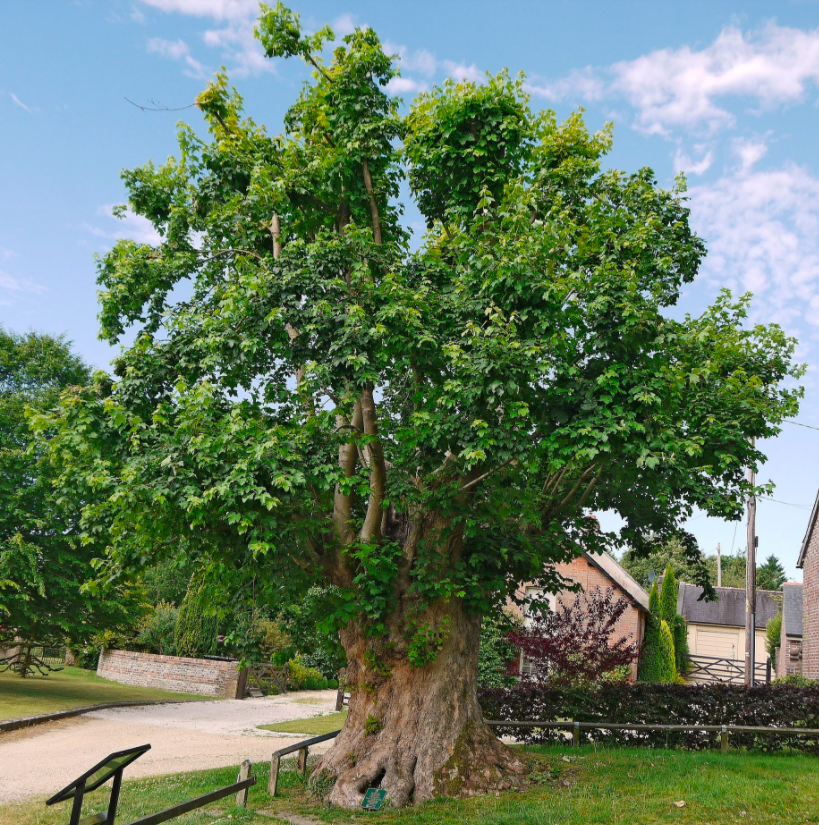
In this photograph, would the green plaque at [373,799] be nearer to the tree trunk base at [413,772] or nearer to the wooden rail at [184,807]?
the tree trunk base at [413,772]

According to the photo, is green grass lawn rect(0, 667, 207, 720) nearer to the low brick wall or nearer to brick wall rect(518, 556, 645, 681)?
the low brick wall

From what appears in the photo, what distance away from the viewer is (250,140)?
1157 cm

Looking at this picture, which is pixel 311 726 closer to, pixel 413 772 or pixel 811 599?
pixel 413 772

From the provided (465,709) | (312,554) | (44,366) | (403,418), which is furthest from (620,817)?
(44,366)

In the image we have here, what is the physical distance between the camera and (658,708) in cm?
1458

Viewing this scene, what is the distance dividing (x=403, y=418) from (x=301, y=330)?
9.04ft

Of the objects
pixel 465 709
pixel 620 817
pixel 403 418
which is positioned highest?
pixel 403 418

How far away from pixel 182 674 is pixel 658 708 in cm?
1788

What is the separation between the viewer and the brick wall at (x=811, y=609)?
69.1 feet

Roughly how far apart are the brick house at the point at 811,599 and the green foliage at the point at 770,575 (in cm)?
5447

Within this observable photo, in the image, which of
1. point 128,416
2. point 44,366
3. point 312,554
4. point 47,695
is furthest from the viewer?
point 44,366

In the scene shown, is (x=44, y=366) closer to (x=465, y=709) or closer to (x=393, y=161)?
(x=393, y=161)

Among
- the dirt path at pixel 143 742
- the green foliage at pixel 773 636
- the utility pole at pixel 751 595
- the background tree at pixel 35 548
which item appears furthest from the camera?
the green foliage at pixel 773 636

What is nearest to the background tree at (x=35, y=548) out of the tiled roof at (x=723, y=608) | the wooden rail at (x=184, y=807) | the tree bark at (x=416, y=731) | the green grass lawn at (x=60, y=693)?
the green grass lawn at (x=60, y=693)
